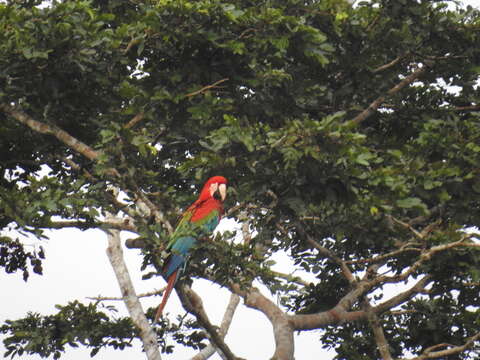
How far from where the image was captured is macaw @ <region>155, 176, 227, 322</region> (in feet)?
26.5

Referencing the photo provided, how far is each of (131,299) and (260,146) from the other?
517 cm

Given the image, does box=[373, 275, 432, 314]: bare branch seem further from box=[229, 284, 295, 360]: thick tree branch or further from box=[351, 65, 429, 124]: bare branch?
box=[351, 65, 429, 124]: bare branch

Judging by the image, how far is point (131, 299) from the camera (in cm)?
1253

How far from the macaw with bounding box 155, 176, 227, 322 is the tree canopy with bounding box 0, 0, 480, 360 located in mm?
155

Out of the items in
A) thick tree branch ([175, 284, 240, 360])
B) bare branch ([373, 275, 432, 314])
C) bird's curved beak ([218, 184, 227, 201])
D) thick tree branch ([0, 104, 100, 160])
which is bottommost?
thick tree branch ([175, 284, 240, 360])

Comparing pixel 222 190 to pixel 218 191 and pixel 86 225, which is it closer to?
pixel 218 191

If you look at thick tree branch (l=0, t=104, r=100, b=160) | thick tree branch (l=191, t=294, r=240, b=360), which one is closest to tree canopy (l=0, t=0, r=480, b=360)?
thick tree branch (l=0, t=104, r=100, b=160)

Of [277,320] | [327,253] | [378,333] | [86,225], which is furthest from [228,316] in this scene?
[86,225]

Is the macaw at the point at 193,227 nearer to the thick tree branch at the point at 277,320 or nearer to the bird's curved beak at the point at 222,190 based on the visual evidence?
the bird's curved beak at the point at 222,190

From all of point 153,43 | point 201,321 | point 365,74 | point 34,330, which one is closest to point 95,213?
point 201,321

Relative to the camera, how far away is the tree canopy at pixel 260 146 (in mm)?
8602

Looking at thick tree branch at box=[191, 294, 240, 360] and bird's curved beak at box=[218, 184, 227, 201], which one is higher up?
thick tree branch at box=[191, 294, 240, 360]

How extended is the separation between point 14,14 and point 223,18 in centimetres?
255

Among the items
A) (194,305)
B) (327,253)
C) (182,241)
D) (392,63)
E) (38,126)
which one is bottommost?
(194,305)
